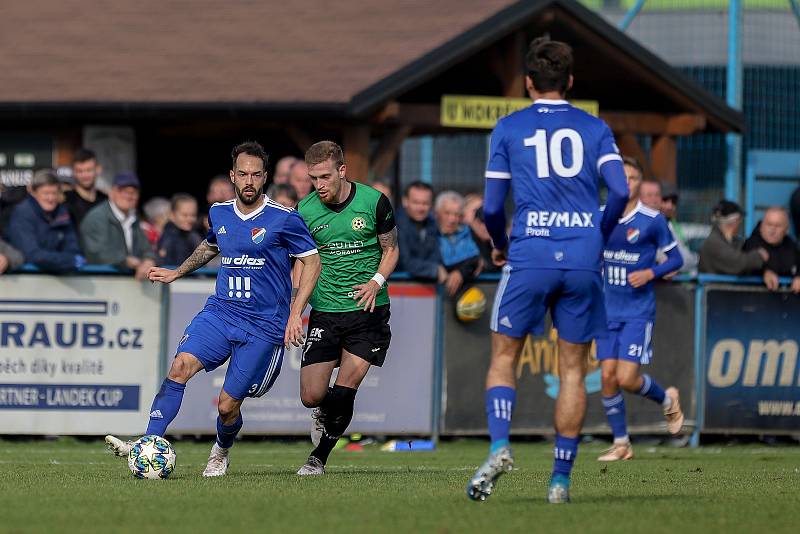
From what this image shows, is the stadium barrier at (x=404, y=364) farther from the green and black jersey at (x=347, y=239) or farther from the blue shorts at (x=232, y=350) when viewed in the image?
the blue shorts at (x=232, y=350)

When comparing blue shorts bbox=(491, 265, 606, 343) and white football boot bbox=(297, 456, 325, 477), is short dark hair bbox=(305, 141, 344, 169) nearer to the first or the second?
white football boot bbox=(297, 456, 325, 477)

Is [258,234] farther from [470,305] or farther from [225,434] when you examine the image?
[470,305]

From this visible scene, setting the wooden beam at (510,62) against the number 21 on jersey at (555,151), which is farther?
the wooden beam at (510,62)

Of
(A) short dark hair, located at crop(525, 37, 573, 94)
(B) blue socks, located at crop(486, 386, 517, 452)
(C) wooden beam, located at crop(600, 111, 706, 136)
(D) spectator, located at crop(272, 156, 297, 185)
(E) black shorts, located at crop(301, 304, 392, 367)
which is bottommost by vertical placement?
(B) blue socks, located at crop(486, 386, 517, 452)

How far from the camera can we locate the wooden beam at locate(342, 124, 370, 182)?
18.8m

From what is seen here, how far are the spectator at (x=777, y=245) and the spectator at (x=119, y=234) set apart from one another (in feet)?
20.4

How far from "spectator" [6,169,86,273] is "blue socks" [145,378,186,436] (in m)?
4.68

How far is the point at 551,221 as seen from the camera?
27.9 ft

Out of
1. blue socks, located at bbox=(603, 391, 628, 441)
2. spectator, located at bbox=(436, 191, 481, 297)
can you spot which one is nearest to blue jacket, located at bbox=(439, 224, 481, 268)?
spectator, located at bbox=(436, 191, 481, 297)

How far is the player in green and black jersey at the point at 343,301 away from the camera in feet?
36.1

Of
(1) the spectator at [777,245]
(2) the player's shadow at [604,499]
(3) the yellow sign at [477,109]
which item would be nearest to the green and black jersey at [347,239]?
(2) the player's shadow at [604,499]

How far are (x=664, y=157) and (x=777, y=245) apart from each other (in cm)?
519

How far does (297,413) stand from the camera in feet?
49.6

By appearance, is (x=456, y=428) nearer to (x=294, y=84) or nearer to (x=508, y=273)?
(x=294, y=84)
